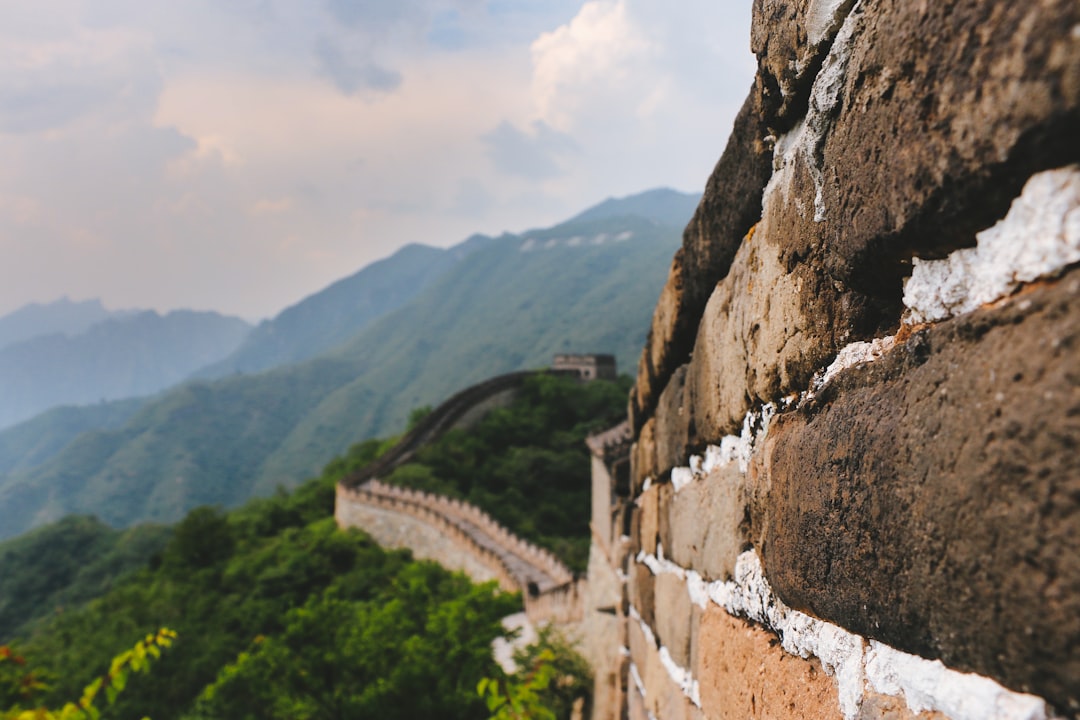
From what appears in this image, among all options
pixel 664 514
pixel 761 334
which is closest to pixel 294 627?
pixel 664 514

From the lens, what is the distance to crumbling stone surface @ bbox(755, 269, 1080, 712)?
64 centimetres

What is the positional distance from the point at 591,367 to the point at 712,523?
3885cm

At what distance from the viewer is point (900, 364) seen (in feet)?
3.07

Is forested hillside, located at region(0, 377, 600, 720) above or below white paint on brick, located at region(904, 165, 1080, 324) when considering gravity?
below

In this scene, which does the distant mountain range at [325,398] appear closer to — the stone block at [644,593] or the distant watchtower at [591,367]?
the distant watchtower at [591,367]

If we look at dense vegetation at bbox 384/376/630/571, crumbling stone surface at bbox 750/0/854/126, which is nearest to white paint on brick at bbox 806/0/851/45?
crumbling stone surface at bbox 750/0/854/126

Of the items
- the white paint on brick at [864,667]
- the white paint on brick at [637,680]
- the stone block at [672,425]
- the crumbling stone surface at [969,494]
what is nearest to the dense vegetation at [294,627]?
the white paint on brick at [637,680]

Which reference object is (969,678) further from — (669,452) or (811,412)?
(669,452)

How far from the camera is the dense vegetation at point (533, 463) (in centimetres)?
2405

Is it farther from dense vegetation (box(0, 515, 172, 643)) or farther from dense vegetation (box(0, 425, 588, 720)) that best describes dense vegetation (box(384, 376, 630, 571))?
dense vegetation (box(0, 515, 172, 643))

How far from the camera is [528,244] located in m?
198

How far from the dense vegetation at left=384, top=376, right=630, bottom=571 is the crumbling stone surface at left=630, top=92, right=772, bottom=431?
16.7 m

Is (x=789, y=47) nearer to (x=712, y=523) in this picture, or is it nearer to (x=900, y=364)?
(x=900, y=364)

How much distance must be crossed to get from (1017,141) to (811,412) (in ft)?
2.18
